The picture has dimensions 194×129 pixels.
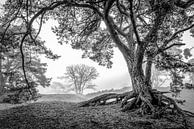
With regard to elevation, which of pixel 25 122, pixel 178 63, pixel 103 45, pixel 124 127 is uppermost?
pixel 103 45

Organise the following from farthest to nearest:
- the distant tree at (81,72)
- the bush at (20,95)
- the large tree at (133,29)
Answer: the distant tree at (81,72)
the bush at (20,95)
the large tree at (133,29)

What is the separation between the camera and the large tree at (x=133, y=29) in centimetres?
354

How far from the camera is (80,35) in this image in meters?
7.13

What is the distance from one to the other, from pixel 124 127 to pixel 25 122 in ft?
8.83

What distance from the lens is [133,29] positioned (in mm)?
4016

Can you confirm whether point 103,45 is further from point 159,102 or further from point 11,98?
point 11,98

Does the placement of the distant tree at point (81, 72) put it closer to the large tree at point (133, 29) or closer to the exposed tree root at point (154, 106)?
the large tree at point (133, 29)

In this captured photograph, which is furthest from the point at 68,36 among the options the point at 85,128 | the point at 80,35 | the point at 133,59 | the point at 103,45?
the point at 85,128

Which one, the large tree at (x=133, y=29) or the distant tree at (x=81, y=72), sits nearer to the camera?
the large tree at (x=133, y=29)

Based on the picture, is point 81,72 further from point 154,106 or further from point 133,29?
point 133,29

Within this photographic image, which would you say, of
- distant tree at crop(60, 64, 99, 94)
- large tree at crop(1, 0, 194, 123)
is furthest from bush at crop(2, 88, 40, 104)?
distant tree at crop(60, 64, 99, 94)

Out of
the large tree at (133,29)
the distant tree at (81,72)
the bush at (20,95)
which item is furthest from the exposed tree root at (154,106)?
the distant tree at (81,72)

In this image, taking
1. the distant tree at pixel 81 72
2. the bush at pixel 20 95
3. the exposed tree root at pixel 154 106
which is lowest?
the exposed tree root at pixel 154 106

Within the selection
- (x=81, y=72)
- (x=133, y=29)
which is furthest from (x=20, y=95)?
(x=81, y=72)
